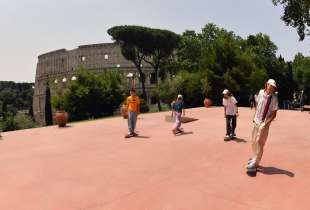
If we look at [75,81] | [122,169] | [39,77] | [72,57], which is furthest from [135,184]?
[39,77]

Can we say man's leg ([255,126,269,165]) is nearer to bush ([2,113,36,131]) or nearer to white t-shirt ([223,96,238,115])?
white t-shirt ([223,96,238,115])

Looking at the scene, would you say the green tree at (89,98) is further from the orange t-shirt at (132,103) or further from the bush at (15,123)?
the orange t-shirt at (132,103)

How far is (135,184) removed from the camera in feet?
23.5

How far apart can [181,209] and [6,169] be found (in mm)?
5110

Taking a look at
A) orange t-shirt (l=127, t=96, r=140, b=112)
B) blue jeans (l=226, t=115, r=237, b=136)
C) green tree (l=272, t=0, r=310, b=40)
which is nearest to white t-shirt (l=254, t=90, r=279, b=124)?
blue jeans (l=226, t=115, r=237, b=136)

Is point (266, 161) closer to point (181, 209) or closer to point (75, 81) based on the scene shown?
point (181, 209)

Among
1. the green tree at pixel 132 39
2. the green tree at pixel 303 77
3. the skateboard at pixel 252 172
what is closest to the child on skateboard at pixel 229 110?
the skateboard at pixel 252 172

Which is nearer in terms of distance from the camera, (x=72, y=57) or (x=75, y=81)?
(x=75, y=81)

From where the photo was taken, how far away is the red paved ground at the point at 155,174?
6.17 m

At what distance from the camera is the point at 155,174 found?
7.85 m

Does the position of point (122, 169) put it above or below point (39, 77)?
below

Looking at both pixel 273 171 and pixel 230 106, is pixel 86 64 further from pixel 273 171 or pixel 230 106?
pixel 273 171

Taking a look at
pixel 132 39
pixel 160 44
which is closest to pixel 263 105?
pixel 132 39

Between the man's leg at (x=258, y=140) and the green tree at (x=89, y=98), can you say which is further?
the green tree at (x=89, y=98)
